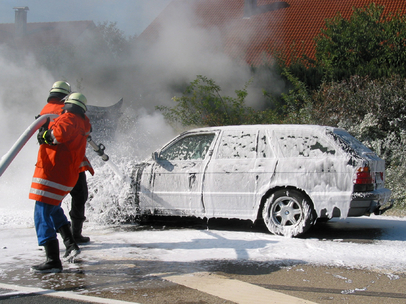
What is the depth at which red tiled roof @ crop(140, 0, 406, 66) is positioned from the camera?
15781mm

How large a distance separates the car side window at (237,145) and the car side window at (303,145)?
1.14 feet

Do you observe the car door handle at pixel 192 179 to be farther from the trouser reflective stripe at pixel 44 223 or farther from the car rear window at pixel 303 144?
the trouser reflective stripe at pixel 44 223

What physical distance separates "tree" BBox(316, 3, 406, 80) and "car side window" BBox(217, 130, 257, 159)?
23.0 feet

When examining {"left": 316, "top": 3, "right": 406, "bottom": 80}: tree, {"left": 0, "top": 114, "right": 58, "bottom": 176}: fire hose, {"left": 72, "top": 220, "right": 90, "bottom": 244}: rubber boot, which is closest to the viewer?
{"left": 0, "top": 114, "right": 58, "bottom": 176}: fire hose

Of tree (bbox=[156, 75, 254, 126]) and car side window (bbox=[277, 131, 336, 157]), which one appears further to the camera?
tree (bbox=[156, 75, 254, 126])

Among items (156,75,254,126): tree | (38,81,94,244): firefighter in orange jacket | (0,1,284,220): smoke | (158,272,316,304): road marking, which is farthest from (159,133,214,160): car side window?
(0,1,284,220): smoke

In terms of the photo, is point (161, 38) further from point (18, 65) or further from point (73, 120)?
point (73, 120)

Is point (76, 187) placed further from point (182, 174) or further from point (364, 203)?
point (364, 203)

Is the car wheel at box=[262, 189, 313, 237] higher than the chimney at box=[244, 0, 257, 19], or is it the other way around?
the chimney at box=[244, 0, 257, 19]

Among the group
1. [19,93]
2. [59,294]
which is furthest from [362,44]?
[59,294]

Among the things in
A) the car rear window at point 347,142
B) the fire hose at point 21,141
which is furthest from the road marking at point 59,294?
the car rear window at point 347,142

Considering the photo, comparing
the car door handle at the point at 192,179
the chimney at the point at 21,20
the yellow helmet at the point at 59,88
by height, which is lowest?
the car door handle at the point at 192,179

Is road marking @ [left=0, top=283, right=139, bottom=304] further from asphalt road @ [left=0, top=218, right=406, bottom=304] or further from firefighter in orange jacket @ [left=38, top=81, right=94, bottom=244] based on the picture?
firefighter in orange jacket @ [left=38, top=81, right=94, bottom=244]

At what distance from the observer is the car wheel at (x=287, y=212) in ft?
17.5
